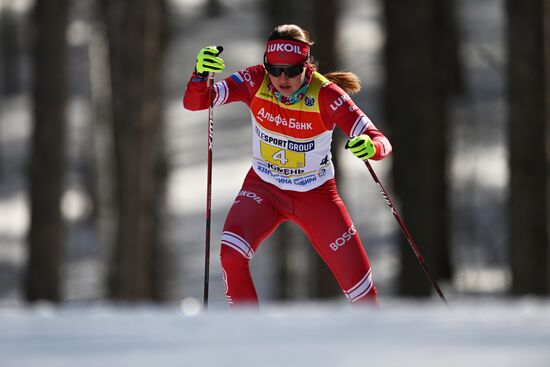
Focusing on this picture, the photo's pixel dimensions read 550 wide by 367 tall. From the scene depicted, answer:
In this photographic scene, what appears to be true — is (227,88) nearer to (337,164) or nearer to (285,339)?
(285,339)

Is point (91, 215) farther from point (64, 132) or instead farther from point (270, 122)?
point (270, 122)

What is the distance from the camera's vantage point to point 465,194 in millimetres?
20625

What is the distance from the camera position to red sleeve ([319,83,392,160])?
5.39m

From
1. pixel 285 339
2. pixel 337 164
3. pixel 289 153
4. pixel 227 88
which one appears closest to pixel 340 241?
pixel 289 153

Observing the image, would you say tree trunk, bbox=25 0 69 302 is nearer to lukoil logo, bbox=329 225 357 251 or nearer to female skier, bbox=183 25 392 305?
female skier, bbox=183 25 392 305

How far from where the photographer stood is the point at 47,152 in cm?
1284

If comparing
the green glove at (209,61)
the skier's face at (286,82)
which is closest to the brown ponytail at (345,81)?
the skier's face at (286,82)

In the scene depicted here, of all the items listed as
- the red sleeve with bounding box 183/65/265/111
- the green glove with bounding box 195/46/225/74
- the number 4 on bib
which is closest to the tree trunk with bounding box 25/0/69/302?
the red sleeve with bounding box 183/65/265/111

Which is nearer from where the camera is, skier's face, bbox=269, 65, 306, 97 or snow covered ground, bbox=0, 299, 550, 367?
snow covered ground, bbox=0, 299, 550, 367

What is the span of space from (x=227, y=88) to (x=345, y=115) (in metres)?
0.66

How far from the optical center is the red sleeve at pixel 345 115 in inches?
212

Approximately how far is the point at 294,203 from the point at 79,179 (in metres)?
26.1

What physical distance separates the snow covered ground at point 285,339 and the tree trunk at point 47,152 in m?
10.9

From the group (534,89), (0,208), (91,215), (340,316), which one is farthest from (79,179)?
(340,316)
